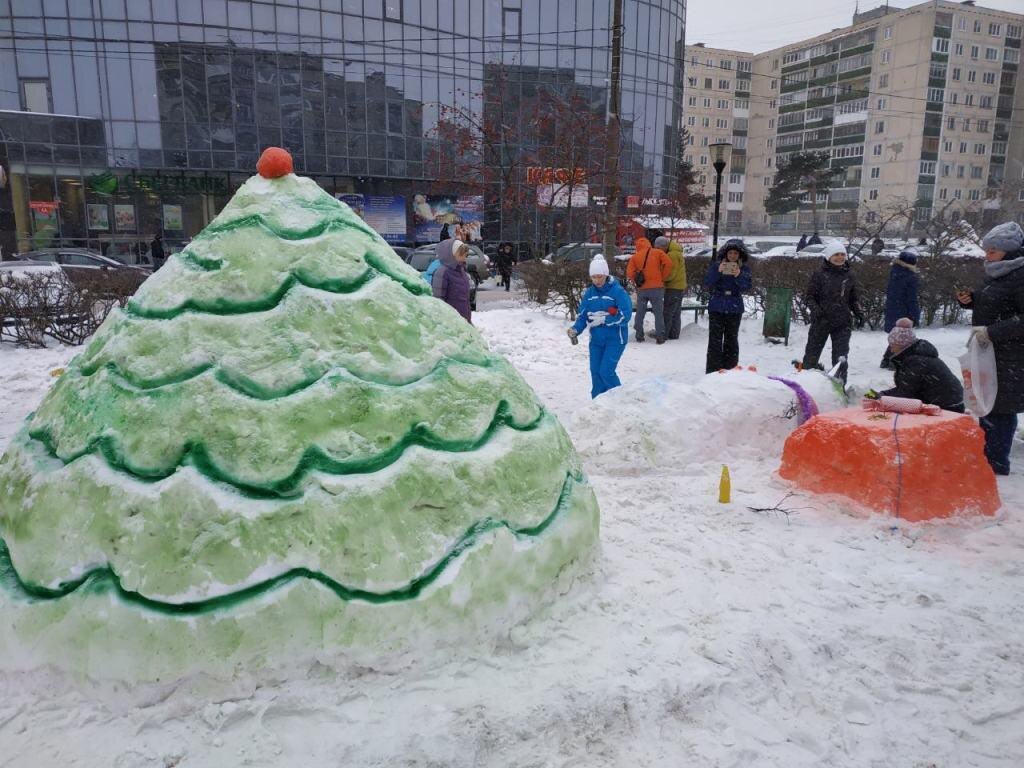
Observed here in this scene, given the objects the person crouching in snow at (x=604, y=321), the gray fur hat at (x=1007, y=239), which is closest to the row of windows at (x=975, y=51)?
the person crouching in snow at (x=604, y=321)

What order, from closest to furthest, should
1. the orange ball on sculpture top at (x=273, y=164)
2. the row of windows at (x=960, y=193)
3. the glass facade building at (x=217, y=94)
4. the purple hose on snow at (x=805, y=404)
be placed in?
the orange ball on sculpture top at (x=273, y=164)
the purple hose on snow at (x=805, y=404)
the glass facade building at (x=217, y=94)
the row of windows at (x=960, y=193)

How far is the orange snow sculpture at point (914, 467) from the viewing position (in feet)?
13.8

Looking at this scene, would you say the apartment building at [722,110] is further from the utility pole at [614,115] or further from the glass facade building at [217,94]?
the utility pole at [614,115]

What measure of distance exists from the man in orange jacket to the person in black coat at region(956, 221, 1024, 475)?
582cm

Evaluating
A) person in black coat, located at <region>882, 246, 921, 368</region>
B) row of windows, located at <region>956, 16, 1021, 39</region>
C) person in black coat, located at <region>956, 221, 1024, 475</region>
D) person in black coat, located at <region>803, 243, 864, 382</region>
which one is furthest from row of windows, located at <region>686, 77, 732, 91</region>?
person in black coat, located at <region>956, 221, 1024, 475</region>

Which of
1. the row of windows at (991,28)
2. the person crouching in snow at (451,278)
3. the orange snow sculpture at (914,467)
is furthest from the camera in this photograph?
the row of windows at (991,28)

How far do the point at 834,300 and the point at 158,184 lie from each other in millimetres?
28639

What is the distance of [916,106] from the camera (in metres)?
56.6

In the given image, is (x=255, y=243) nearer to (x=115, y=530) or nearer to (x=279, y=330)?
(x=279, y=330)

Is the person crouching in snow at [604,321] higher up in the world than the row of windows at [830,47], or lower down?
lower down

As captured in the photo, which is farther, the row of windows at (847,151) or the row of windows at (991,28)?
the row of windows at (847,151)

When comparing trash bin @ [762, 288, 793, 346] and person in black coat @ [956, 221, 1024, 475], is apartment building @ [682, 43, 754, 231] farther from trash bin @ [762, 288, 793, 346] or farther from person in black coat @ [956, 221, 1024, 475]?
person in black coat @ [956, 221, 1024, 475]

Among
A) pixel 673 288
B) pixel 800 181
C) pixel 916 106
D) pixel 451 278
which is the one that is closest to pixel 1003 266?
pixel 451 278

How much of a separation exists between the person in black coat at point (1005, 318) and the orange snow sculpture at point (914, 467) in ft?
2.39
